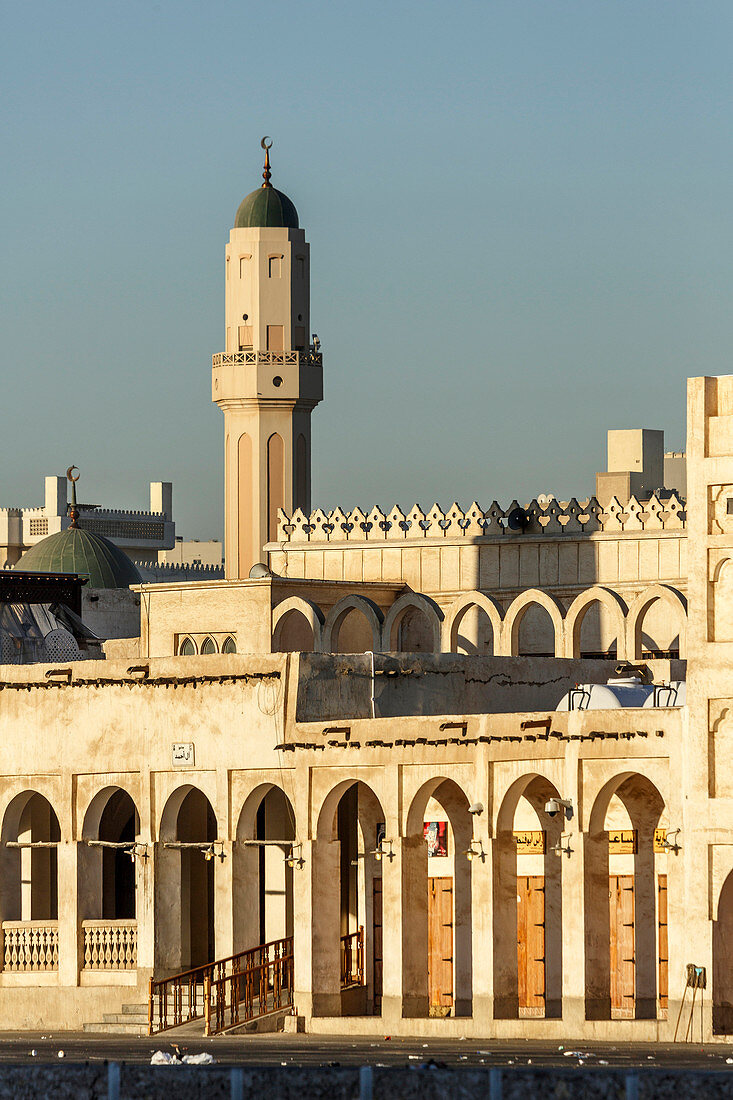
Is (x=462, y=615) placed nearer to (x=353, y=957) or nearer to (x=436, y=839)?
(x=436, y=839)

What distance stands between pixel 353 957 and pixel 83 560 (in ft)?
104

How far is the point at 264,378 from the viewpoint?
223 ft

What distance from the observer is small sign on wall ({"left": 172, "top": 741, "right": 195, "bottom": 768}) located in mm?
33781

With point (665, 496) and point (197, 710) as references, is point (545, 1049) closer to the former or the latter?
point (197, 710)

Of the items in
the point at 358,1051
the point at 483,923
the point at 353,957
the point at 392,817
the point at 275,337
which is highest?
the point at 275,337

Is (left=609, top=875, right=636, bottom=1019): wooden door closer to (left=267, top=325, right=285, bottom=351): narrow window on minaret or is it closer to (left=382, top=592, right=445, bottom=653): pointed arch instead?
(left=382, top=592, right=445, bottom=653): pointed arch

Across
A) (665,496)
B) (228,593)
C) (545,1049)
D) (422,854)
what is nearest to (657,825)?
(422,854)

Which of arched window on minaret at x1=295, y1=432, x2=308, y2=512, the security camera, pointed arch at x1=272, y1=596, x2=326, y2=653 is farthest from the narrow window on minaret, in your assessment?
the security camera

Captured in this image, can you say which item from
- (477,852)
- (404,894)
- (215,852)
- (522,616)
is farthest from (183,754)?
(522,616)

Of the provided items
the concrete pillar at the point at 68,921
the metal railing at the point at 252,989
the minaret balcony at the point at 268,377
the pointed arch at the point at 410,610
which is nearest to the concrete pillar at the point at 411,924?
the metal railing at the point at 252,989

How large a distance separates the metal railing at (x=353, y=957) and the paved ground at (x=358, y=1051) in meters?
3.11

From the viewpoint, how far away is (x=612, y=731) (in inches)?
1134

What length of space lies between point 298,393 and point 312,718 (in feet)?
117

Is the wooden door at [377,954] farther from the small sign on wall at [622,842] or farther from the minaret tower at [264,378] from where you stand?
the minaret tower at [264,378]
